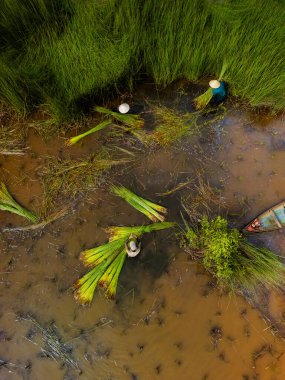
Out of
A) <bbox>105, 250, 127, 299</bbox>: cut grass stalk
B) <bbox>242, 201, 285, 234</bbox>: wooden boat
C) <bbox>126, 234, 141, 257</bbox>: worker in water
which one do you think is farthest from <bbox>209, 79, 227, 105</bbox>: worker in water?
<bbox>105, 250, 127, 299</bbox>: cut grass stalk

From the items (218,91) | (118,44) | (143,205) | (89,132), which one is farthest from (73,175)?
(218,91)

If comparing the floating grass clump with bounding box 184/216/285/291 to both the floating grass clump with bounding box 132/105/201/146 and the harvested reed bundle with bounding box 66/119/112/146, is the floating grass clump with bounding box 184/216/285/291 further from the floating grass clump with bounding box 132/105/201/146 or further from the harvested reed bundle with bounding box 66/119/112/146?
the harvested reed bundle with bounding box 66/119/112/146

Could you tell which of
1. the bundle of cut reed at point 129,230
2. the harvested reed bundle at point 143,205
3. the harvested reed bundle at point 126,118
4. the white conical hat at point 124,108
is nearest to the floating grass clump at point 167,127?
the harvested reed bundle at point 126,118

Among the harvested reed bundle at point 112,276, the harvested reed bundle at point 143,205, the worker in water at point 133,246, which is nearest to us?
the harvested reed bundle at point 112,276

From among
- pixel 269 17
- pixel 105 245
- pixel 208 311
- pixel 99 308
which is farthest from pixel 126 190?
pixel 269 17

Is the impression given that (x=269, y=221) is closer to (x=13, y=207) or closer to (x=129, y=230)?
(x=129, y=230)

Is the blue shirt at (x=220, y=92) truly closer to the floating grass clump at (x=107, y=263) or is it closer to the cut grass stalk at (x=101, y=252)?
the floating grass clump at (x=107, y=263)
